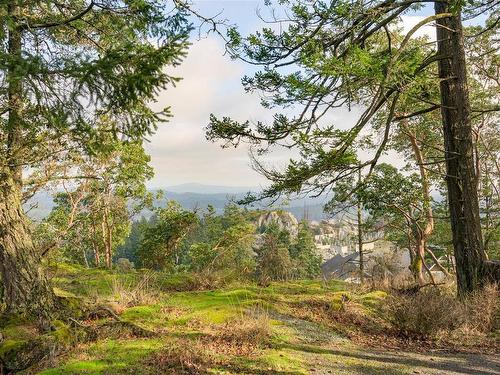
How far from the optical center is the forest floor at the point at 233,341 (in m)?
4.03

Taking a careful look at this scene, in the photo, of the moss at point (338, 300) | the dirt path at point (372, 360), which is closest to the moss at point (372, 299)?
the moss at point (338, 300)

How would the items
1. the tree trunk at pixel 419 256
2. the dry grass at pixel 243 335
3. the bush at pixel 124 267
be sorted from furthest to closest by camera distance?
the tree trunk at pixel 419 256
the bush at pixel 124 267
the dry grass at pixel 243 335

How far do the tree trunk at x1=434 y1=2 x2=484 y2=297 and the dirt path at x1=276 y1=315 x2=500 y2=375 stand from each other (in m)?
2.36

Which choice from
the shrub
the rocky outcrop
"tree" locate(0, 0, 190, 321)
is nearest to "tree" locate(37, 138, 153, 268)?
the rocky outcrop

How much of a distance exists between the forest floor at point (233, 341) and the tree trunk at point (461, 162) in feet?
5.88

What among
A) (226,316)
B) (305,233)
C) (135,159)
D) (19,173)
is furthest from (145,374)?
(305,233)

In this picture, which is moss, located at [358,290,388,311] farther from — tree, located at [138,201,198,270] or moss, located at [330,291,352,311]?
tree, located at [138,201,198,270]

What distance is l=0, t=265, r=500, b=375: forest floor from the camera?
403 cm

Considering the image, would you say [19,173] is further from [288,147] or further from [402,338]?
[402,338]

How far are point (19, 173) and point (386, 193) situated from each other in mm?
7145

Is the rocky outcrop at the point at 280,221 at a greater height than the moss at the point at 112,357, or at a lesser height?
greater

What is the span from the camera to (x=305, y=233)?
4159cm

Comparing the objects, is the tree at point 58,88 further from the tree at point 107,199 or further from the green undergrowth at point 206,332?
the tree at point 107,199

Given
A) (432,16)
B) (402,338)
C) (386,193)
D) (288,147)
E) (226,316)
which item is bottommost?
(402,338)
